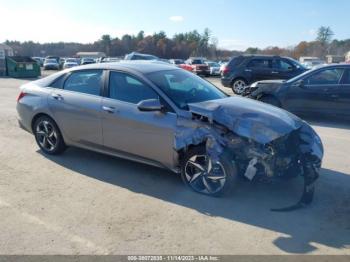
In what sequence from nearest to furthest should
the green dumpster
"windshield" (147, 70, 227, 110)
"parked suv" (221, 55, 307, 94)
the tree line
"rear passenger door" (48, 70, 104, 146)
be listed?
"windshield" (147, 70, 227, 110)
"rear passenger door" (48, 70, 104, 146)
"parked suv" (221, 55, 307, 94)
the green dumpster
the tree line

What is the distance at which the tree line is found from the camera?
3906 inches

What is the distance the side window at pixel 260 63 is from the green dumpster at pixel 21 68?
18557 millimetres

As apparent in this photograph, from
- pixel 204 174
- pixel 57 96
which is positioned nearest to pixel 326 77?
pixel 204 174

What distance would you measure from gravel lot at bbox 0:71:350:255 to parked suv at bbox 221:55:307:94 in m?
10.8

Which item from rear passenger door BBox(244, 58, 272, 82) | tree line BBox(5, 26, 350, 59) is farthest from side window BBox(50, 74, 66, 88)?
tree line BBox(5, 26, 350, 59)

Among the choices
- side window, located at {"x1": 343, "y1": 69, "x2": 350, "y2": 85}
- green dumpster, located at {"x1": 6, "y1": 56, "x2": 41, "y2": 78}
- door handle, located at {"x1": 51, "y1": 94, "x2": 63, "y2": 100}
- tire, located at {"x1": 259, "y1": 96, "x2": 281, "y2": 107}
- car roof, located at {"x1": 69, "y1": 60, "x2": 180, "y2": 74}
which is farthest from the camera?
green dumpster, located at {"x1": 6, "y1": 56, "x2": 41, "y2": 78}

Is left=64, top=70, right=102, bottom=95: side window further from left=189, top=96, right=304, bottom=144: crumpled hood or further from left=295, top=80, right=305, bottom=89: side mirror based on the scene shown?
left=295, top=80, right=305, bottom=89: side mirror

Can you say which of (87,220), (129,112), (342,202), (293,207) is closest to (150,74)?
(129,112)

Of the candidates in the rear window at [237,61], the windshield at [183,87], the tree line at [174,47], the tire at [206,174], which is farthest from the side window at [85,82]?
the tree line at [174,47]

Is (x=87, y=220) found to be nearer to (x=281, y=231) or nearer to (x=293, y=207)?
(x=281, y=231)

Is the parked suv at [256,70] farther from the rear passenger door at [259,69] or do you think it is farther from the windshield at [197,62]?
the windshield at [197,62]

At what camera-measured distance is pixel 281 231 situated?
3957mm

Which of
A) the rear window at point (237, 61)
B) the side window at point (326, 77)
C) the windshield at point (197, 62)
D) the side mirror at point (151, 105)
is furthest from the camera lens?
the windshield at point (197, 62)

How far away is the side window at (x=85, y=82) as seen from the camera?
574cm
